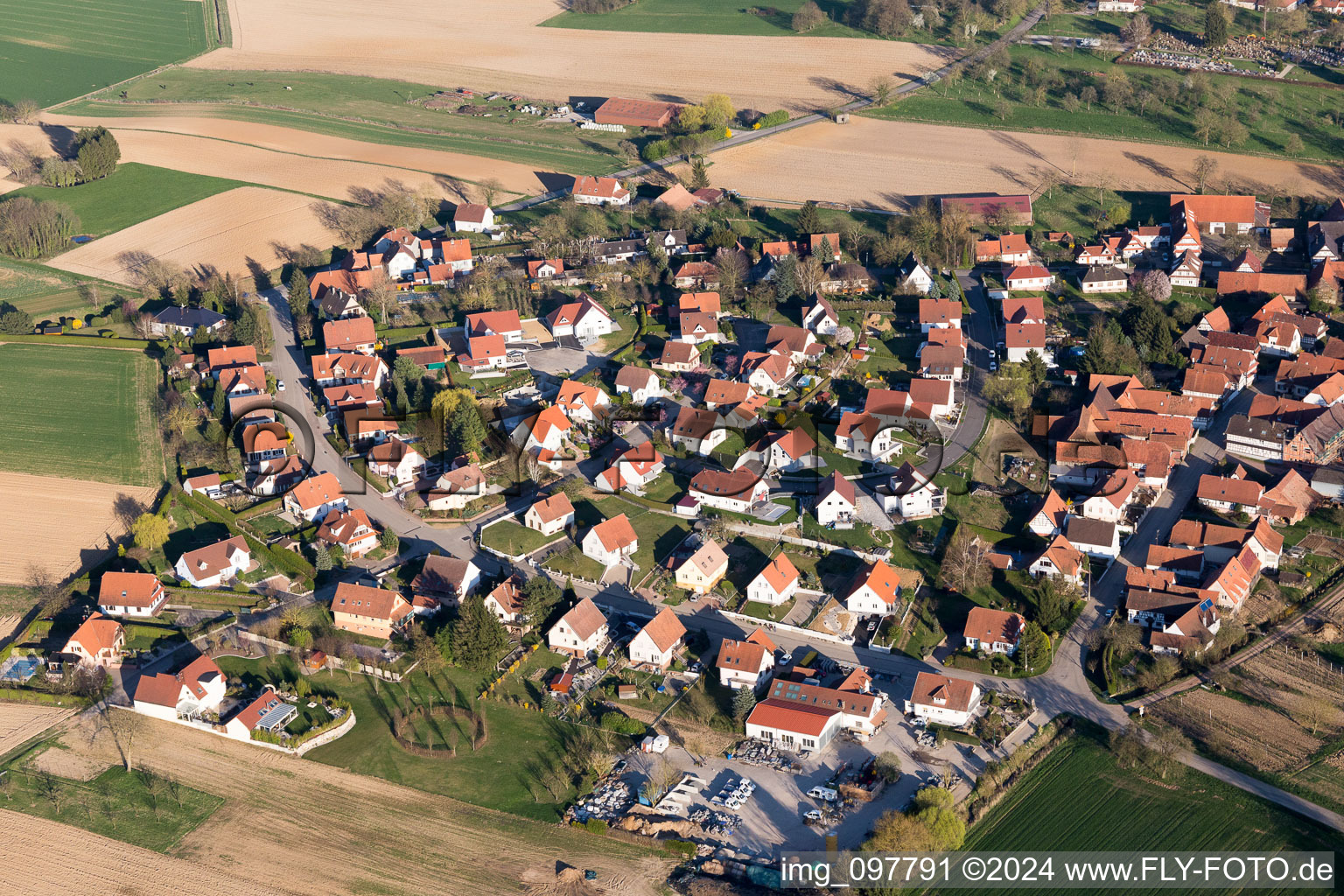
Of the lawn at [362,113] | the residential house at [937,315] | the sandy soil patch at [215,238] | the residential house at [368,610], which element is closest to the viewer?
the residential house at [368,610]

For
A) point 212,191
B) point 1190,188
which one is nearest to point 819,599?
point 1190,188

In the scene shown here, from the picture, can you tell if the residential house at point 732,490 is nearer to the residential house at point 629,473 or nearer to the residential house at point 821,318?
the residential house at point 629,473

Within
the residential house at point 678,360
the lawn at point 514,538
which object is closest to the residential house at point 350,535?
the lawn at point 514,538

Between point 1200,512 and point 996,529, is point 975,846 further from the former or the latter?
point 1200,512

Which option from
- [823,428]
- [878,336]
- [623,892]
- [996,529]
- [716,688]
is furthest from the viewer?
[878,336]

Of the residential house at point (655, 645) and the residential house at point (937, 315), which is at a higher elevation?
the residential house at point (937, 315)

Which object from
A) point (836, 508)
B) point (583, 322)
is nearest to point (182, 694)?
point (836, 508)
